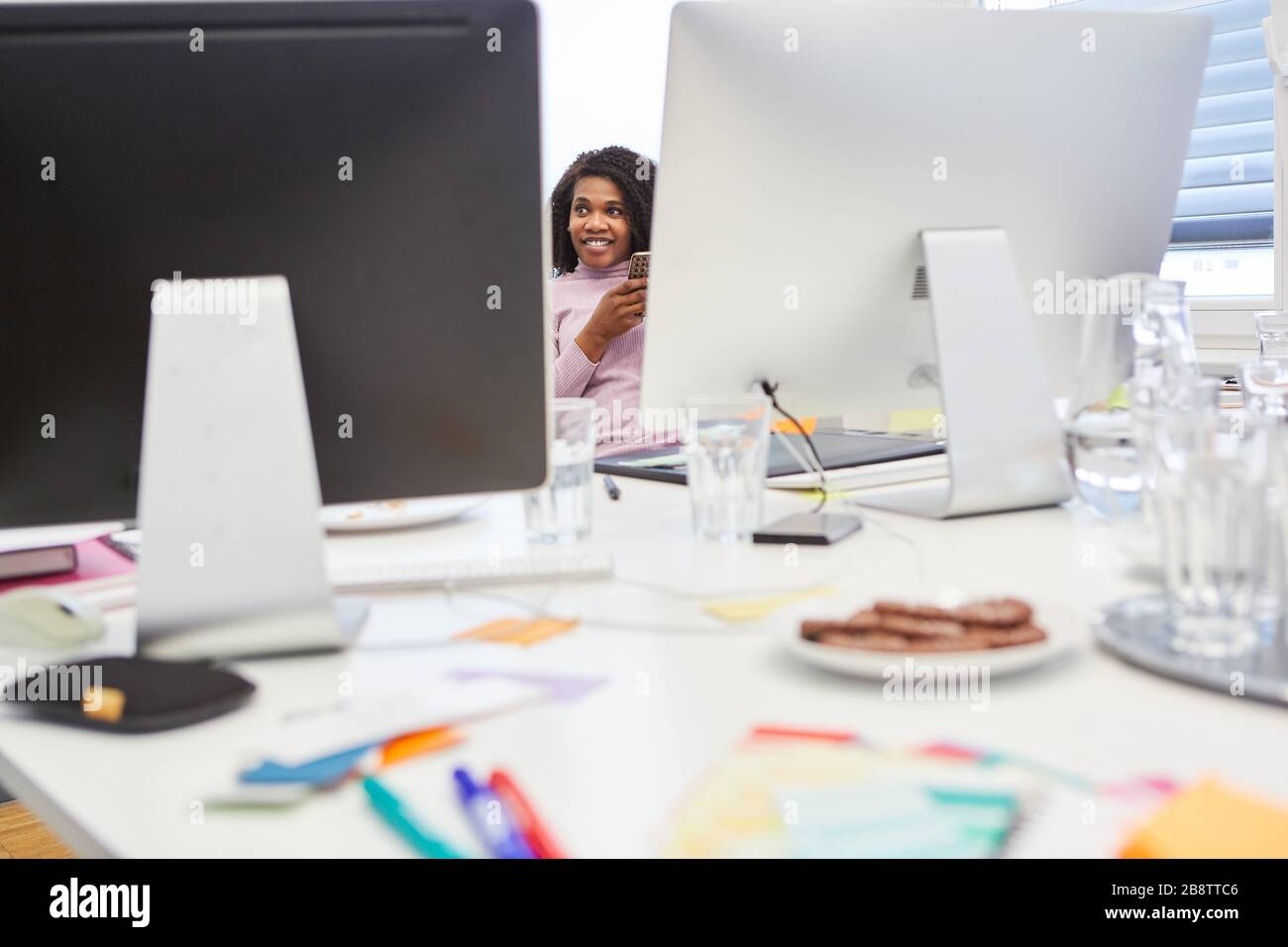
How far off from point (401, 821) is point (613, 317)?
6.62 feet

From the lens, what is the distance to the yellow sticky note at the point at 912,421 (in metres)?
1.75

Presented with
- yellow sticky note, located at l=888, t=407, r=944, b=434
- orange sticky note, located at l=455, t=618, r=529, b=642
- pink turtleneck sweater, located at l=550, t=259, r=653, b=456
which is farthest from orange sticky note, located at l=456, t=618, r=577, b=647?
pink turtleneck sweater, located at l=550, t=259, r=653, b=456

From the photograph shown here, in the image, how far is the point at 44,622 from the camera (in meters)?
0.82

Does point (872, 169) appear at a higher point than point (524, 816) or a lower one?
higher

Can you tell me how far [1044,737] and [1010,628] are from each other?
116 millimetres

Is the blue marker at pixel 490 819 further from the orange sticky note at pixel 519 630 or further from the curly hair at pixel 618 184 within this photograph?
the curly hair at pixel 618 184

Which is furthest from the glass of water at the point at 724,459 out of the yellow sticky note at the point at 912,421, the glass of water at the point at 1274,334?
the glass of water at the point at 1274,334

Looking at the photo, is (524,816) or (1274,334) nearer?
(524,816)

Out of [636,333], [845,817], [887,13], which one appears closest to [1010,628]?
[845,817]

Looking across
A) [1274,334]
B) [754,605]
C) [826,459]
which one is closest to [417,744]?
[754,605]

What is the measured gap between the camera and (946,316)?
115 cm

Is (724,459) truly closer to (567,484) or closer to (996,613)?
(567,484)

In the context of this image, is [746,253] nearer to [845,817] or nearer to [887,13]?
[887,13]
